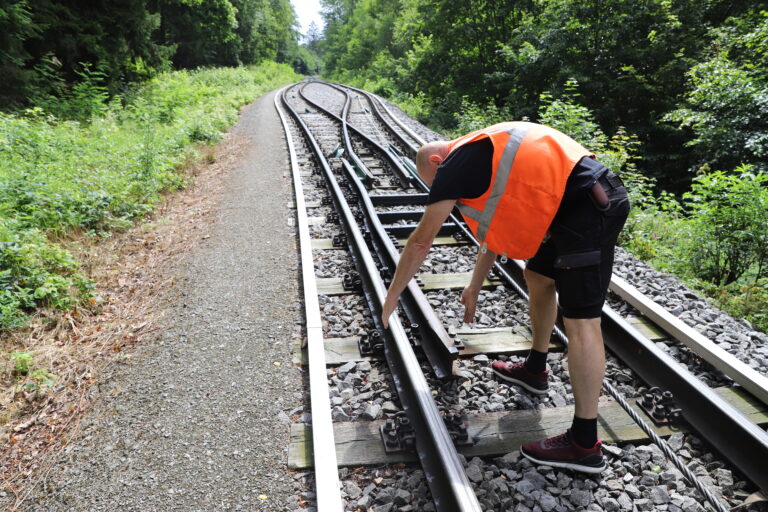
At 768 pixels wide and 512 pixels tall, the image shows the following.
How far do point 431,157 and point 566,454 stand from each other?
5.28 ft

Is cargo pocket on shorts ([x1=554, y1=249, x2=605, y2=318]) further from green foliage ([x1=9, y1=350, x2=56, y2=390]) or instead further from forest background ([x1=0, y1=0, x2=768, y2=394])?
green foliage ([x1=9, y1=350, x2=56, y2=390])

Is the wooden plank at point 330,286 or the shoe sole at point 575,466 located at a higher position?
the wooden plank at point 330,286

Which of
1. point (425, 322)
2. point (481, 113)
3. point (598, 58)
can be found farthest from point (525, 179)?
point (598, 58)

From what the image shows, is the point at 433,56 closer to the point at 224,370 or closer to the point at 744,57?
the point at 744,57

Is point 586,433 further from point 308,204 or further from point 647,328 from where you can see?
point 308,204

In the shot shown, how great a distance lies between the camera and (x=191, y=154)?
883 centimetres

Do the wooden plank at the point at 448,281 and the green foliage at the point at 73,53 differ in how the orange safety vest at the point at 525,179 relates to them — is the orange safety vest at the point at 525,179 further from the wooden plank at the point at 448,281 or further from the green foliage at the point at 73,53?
the green foliage at the point at 73,53

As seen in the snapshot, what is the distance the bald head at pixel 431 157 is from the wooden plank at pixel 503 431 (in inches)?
54.8

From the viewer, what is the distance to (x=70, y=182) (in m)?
5.86

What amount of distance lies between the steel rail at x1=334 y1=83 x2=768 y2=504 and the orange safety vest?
1266 mm

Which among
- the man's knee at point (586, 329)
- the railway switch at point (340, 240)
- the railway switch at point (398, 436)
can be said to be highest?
the man's knee at point (586, 329)

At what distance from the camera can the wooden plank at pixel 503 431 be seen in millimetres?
2346

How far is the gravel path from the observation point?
2.16m

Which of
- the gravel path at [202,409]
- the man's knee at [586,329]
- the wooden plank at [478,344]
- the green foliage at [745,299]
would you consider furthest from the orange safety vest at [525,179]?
the green foliage at [745,299]
